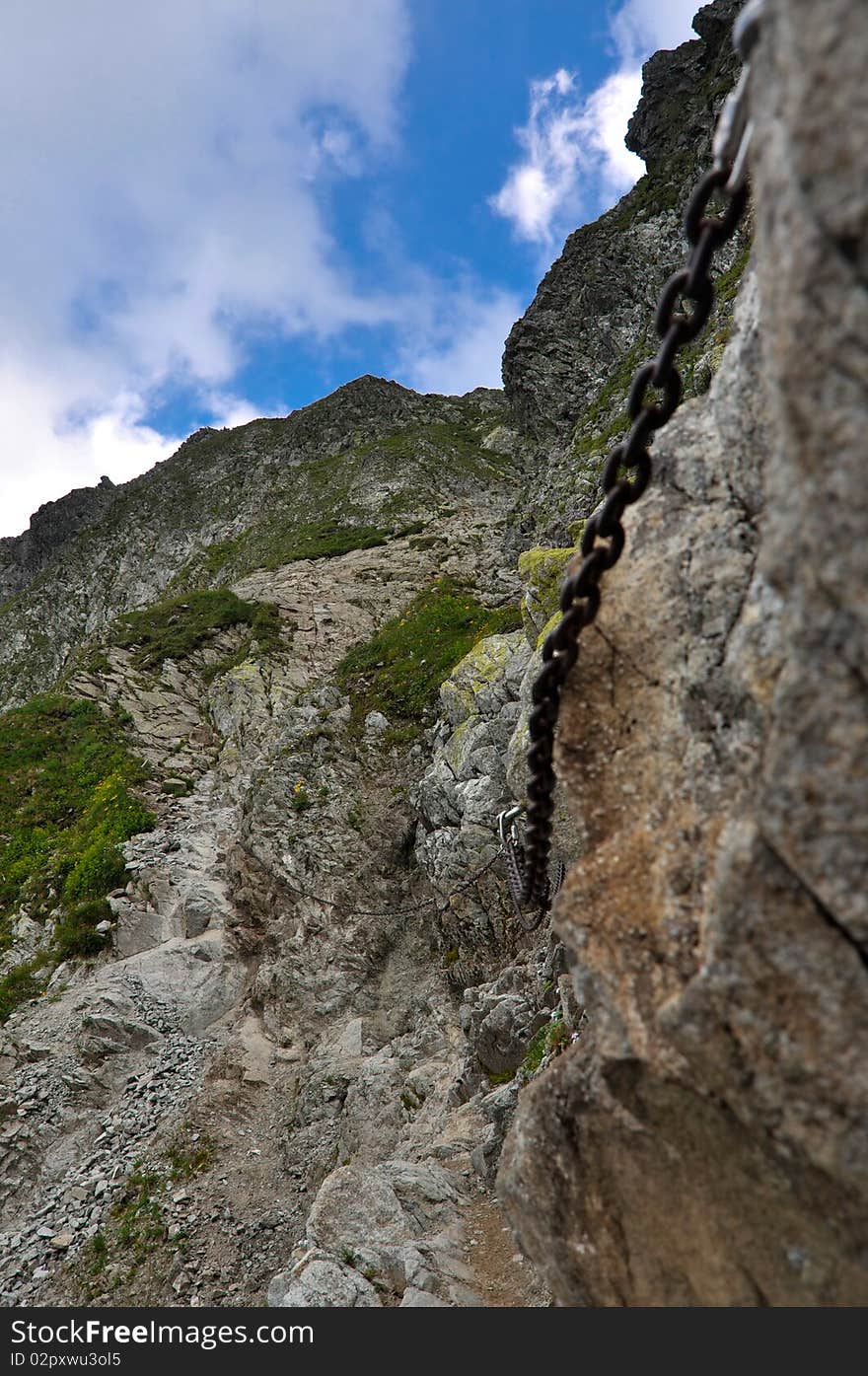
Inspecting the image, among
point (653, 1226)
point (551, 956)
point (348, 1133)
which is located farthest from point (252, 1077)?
point (653, 1226)

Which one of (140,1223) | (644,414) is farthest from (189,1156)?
(644,414)

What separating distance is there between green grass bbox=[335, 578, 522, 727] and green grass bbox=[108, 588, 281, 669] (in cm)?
812

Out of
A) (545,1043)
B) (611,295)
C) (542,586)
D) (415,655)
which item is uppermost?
(611,295)

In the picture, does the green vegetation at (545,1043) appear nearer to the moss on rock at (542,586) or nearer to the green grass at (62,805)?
the moss on rock at (542,586)

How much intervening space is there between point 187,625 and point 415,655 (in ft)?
63.6

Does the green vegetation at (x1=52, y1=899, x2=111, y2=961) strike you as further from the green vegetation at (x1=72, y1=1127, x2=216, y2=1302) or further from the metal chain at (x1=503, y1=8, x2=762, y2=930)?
the metal chain at (x1=503, y1=8, x2=762, y2=930)

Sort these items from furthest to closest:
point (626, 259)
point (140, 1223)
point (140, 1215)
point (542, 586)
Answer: point (626, 259) → point (542, 586) → point (140, 1215) → point (140, 1223)

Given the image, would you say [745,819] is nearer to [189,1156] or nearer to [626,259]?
[189,1156]

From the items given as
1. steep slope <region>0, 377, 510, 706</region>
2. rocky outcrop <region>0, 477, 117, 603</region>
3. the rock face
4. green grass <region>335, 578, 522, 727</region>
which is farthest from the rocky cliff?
rocky outcrop <region>0, 477, 117, 603</region>

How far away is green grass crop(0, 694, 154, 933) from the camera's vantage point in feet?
73.2

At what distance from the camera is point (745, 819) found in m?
2.64

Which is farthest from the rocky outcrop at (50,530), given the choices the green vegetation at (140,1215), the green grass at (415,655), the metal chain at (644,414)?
the metal chain at (644,414)

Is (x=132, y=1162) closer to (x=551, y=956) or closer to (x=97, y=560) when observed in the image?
(x=551, y=956)
